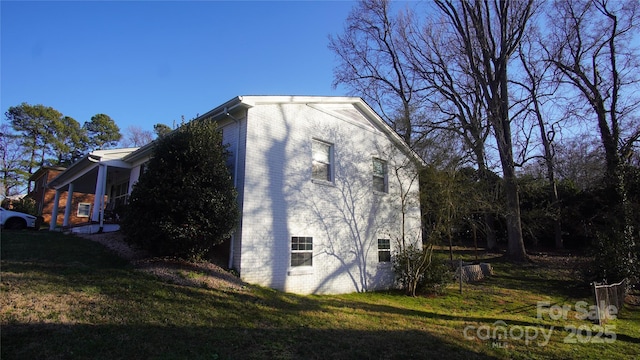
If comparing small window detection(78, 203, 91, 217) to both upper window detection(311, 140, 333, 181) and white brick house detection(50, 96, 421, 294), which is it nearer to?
white brick house detection(50, 96, 421, 294)

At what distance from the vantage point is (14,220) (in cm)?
1831

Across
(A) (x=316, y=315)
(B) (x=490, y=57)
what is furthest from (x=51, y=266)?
(B) (x=490, y=57)

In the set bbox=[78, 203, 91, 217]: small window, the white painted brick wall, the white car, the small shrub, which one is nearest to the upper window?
the white painted brick wall

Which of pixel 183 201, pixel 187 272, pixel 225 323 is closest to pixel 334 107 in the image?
pixel 183 201

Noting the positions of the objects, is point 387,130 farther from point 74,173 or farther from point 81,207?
point 81,207

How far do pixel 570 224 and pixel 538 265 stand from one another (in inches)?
250

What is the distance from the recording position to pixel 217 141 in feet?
30.3

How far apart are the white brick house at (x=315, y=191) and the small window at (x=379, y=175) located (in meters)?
0.04

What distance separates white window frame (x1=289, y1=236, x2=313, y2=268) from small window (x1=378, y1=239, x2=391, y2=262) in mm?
3372

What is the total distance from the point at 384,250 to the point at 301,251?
3.96 m

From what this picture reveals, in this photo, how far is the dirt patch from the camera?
7.51m

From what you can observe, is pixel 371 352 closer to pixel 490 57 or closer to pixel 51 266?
pixel 51 266

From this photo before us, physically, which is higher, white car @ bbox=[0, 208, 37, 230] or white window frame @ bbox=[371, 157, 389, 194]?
white window frame @ bbox=[371, 157, 389, 194]

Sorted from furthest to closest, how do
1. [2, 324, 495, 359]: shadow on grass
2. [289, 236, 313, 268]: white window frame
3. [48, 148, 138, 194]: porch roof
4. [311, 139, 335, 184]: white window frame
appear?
1. [48, 148, 138, 194]: porch roof
2. [311, 139, 335, 184]: white window frame
3. [289, 236, 313, 268]: white window frame
4. [2, 324, 495, 359]: shadow on grass
